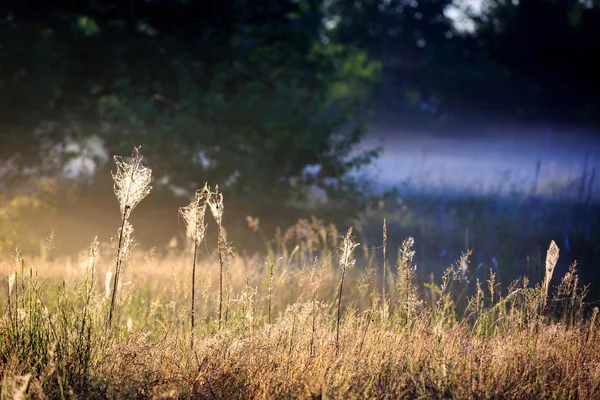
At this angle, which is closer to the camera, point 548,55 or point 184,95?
point 184,95

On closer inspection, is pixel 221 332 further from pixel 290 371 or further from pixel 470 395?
pixel 470 395

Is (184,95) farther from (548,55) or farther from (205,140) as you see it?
(548,55)

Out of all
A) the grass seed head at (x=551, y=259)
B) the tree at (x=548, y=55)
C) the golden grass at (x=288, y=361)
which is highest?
the tree at (x=548, y=55)

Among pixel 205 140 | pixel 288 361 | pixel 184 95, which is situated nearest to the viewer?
pixel 288 361

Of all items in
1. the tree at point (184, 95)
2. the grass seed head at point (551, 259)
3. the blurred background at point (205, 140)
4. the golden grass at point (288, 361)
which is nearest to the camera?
the golden grass at point (288, 361)

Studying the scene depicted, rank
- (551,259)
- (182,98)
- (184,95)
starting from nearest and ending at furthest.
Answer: (551,259), (184,95), (182,98)

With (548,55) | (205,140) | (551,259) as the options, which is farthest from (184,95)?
(548,55)

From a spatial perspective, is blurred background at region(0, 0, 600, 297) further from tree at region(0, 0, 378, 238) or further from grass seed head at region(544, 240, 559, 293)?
grass seed head at region(544, 240, 559, 293)

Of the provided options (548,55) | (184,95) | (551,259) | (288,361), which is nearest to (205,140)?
(184,95)

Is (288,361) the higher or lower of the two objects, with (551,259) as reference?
lower

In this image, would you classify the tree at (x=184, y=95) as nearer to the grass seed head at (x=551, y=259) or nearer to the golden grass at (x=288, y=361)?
the golden grass at (x=288, y=361)

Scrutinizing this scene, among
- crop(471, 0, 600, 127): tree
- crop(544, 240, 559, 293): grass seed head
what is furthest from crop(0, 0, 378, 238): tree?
crop(471, 0, 600, 127): tree

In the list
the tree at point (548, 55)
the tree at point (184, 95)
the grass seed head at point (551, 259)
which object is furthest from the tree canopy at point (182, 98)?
the tree at point (548, 55)

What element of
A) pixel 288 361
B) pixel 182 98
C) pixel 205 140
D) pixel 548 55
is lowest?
pixel 288 361
